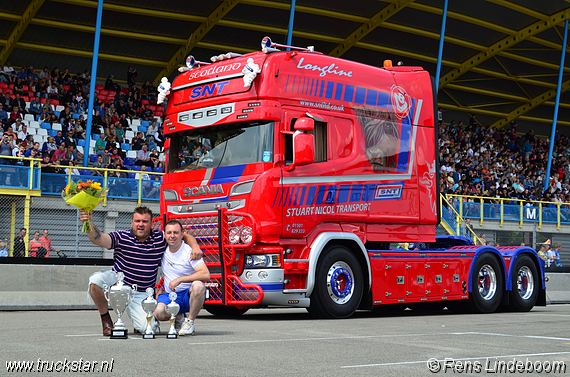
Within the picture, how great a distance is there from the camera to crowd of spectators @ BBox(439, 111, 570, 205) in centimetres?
3488

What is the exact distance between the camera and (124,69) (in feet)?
114

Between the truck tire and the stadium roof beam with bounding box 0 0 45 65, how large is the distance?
20.0 metres

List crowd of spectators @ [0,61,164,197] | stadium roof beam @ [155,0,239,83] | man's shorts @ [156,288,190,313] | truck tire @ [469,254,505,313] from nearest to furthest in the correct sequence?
man's shorts @ [156,288,190,313] → truck tire @ [469,254,505,313] → crowd of spectators @ [0,61,164,197] → stadium roof beam @ [155,0,239,83]

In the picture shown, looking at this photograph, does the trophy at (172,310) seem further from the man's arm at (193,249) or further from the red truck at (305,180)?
the red truck at (305,180)

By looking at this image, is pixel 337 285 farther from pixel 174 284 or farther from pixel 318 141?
pixel 174 284

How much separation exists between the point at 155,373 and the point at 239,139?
6.38 metres

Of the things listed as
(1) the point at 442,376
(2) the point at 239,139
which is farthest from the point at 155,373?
(2) the point at 239,139

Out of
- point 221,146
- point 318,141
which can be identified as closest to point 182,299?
point 221,146

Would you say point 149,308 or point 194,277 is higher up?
point 194,277

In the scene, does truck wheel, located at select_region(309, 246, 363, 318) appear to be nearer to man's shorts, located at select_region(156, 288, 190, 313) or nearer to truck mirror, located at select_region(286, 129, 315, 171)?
truck mirror, located at select_region(286, 129, 315, 171)

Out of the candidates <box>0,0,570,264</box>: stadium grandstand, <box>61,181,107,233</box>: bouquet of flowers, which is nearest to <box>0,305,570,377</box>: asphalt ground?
<box>61,181,107,233</box>: bouquet of flowers

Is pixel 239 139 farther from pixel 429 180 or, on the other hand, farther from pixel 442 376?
pixel 442 376

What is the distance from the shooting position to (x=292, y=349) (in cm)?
740

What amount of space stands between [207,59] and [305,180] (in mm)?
25472
